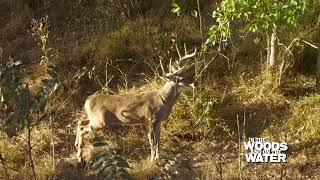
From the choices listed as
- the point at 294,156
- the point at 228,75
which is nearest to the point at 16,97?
the point at 294,156

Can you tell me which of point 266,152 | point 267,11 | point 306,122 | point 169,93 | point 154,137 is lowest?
point 266,152

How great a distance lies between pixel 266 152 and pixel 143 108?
4.92 ft

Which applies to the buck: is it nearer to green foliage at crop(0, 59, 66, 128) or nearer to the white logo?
the white logo

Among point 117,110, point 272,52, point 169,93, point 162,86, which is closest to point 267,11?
point 272,52

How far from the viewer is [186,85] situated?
6.83 meters

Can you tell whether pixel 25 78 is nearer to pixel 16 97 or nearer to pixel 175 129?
pixel 175 129

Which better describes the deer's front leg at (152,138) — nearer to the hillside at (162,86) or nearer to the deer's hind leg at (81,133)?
the hillside at (162,86)

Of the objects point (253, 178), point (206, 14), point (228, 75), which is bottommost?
point (253, 178)

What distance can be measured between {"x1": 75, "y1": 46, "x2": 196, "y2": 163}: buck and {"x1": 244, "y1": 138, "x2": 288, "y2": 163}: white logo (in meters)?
1.04

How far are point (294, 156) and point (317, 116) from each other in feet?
2.16

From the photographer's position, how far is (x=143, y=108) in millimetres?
6797

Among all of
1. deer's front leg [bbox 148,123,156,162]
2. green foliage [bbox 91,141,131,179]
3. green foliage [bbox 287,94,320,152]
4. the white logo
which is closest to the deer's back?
deer's front leg [bbox 148,123,156,162]

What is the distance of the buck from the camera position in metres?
6.79

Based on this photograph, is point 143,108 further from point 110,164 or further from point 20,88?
point 110,164
